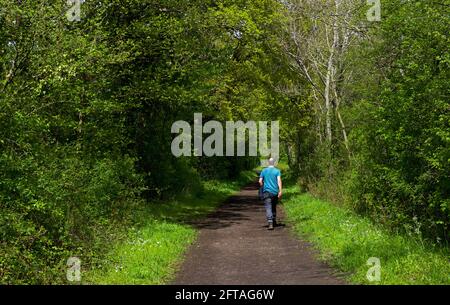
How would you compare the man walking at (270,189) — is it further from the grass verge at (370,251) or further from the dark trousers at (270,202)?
the grass verge at (370,251)

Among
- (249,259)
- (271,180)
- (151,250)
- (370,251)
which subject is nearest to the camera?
(370,251)

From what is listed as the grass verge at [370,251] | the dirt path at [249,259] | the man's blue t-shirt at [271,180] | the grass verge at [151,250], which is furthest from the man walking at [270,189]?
the grass verge at [151,250]

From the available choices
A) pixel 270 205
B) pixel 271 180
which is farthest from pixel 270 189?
pixel 270 205

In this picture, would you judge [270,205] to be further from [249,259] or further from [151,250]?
[151,250]

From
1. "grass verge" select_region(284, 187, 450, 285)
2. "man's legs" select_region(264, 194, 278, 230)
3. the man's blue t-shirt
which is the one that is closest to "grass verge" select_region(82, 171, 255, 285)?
"man's legs" select_region(264, 194, 278, 230)

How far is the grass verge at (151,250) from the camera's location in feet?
30.2

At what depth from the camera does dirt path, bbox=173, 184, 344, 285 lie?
897cm

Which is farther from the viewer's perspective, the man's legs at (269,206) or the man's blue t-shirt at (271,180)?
the man's blue t-shirt at (271,180)

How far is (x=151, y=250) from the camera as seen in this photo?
37.3 feet

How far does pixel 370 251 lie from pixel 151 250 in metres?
4.68

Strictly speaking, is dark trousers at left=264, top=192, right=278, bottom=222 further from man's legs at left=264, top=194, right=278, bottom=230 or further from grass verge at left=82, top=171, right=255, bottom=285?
grass verge at left=82, top=171, right=255, bottom=285

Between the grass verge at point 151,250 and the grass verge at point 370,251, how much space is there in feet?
10.5

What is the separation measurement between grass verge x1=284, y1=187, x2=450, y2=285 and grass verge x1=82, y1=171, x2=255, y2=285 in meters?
3.21

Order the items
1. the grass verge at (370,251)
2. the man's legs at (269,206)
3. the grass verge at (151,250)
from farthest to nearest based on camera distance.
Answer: the man's legs at (269,206) < the grass verge at (151,250) < the grass verge at (370,251)
